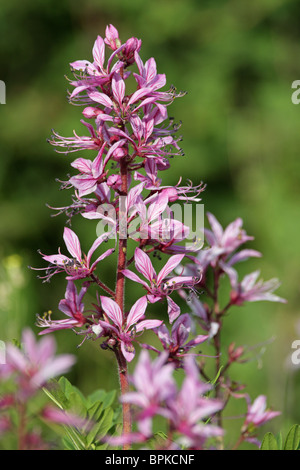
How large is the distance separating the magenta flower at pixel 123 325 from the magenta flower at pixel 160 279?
0.03 metres

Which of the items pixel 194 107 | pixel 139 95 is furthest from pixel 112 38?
pixel 194 107

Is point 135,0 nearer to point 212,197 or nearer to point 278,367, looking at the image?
point 212,197

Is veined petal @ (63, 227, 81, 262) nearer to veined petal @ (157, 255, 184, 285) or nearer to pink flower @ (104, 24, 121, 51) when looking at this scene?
veined petal @ (157, 255, 184, 285)

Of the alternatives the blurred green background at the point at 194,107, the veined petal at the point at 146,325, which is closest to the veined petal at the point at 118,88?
the veined petal at the point at 146,325

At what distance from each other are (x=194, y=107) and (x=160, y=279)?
2.99 m

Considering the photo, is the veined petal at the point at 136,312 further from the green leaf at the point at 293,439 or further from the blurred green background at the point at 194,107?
the blurred green background at the point at 194,107

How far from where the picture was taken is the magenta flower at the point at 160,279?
0.89m

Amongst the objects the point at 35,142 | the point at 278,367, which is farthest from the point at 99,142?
the point at 35,142

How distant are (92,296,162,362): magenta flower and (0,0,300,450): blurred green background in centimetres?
272

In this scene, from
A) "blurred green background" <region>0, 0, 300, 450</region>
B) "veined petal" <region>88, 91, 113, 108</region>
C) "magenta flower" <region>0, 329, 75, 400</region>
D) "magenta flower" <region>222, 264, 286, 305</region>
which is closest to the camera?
"magenta flower" <region>0, 329, 75, 400</region>

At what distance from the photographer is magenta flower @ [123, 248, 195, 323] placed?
0.89m

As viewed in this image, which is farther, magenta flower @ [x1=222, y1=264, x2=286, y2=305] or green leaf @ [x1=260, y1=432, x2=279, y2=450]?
magenta flower @ [x1=222, y1=264, x2=286, y2=305]

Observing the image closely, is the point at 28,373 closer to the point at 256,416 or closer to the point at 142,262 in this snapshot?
the point at 142,262

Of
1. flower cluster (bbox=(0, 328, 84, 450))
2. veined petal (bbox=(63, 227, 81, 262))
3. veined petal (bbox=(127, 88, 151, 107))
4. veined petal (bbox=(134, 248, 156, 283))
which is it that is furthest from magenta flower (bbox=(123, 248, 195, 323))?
flower cluster (bbox=(0, 328, 84, 450))
